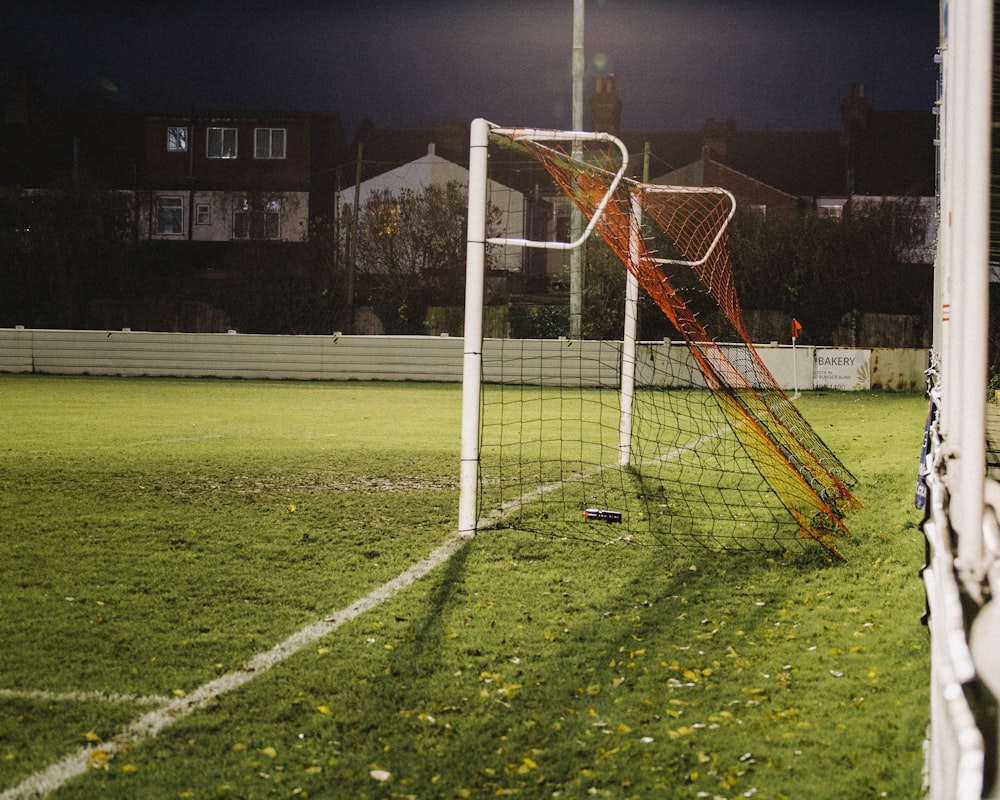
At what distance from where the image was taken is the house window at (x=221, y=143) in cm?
4116

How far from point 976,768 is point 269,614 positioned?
4021 mm

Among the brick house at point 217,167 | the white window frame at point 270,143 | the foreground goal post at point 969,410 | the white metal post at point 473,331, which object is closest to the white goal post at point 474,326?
the white metal post at point 473,331

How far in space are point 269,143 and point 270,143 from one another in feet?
0.13

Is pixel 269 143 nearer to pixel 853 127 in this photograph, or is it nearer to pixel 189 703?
pixel 853 127

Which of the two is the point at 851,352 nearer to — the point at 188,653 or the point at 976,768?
the point at 188,653

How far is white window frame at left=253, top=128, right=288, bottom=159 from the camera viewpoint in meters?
41.1

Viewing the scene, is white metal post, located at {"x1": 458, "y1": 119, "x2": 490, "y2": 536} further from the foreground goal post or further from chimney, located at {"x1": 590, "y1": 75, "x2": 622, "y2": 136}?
chimney, located at {"x1": 590, "y1": 75, "x2": 622, "y2": 136}

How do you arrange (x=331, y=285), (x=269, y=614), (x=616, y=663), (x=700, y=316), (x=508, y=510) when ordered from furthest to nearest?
(x=331, y=285), (x=700, y=316), (x=508, y=510), (x=269, y=614), (x=616, y=663)

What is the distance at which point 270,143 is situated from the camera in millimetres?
41125

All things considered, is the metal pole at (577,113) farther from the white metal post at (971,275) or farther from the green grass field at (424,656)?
the white metal post at (971,275)

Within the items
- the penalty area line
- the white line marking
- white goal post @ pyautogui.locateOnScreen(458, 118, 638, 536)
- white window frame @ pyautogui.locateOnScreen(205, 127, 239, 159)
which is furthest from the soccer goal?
white window frame @ pyautogui.locateOnScreen(205, 127, 239, 159)

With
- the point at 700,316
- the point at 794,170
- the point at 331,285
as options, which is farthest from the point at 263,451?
the point at 794,170

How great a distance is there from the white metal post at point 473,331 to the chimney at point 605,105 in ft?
124

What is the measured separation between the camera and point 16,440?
11547 mm
